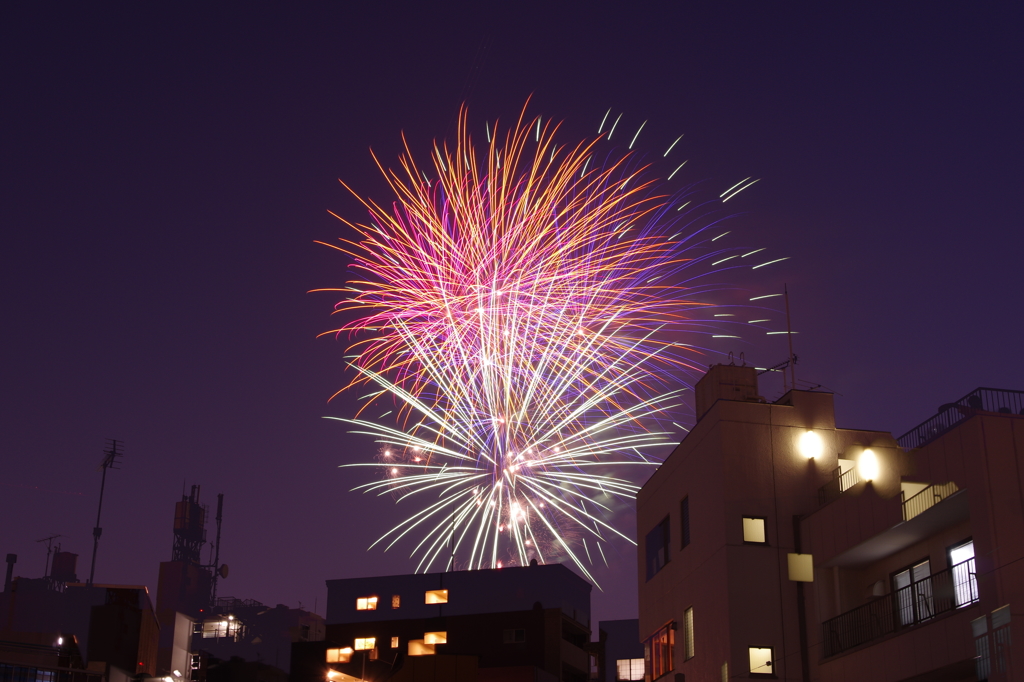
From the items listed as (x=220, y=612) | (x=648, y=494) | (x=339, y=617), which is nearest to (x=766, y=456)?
(x=648, y=494)

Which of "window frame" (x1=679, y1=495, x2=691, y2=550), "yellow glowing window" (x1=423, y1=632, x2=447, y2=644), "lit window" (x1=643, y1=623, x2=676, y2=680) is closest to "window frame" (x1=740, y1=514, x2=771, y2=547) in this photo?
"window frame" (x1=679, y1=495, x2=691, y2=550)

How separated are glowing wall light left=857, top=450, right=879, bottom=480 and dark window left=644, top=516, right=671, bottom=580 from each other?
8.12m

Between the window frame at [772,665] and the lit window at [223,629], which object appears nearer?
the window frame at [772,665]

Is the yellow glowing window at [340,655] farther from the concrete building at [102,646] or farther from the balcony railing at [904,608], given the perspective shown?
the balcony railing at [904,608]

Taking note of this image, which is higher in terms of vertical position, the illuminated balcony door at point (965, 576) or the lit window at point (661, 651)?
the illuminated balcony door at point (965, 576)

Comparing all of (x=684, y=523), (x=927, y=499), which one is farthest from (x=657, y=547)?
(x=927, y=499)

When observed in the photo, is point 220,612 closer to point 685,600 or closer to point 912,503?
point 685,600

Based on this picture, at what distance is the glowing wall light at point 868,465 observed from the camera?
28125 mm

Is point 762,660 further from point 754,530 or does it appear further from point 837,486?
point 837,486

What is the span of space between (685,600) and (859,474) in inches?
277

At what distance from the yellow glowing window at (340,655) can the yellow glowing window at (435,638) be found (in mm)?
6229

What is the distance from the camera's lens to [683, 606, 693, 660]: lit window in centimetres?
3250

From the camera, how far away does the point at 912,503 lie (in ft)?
79.8

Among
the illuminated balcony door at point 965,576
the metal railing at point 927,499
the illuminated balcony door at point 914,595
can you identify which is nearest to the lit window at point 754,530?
the illuminated balcony door at point 914,595
